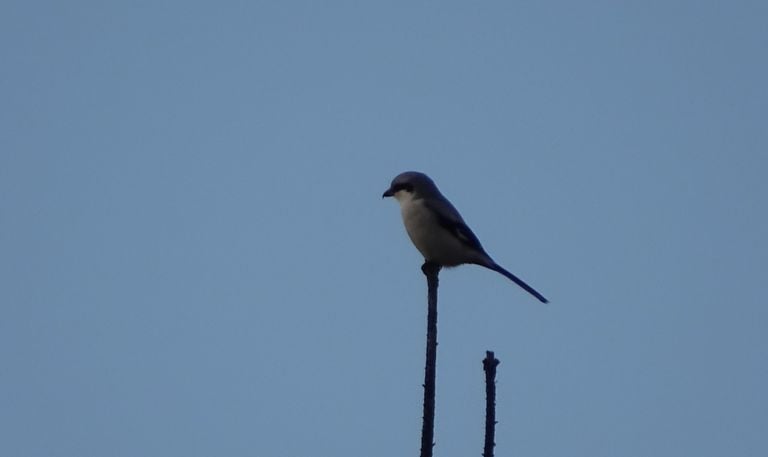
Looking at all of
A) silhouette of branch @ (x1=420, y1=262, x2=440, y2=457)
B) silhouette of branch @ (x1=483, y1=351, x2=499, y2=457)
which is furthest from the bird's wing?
silhouette of branch @ (x1=483, y1=351, x2=499, y2=457)

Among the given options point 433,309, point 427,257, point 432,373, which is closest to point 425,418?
point 432,373

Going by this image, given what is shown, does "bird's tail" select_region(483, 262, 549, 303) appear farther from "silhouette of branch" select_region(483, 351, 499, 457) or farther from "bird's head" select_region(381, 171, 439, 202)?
"silhouette of branch" select_region(483, 351, 499, 457)

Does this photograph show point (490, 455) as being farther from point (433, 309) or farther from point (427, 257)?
point (427, 257)

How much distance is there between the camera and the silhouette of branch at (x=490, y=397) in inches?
147

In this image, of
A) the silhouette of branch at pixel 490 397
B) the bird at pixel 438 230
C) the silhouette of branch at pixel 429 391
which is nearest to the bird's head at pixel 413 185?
the bird at pixel 438 230

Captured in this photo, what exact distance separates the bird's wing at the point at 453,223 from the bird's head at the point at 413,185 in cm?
12

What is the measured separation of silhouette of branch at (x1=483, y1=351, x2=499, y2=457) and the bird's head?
3.25 metres

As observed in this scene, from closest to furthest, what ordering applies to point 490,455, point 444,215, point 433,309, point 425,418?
point 490,455 → point 425,418 → point 433,309 → point 444,215

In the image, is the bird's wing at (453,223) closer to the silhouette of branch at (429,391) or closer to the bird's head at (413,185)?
the bird's head at (413,185)

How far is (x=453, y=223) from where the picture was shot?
22.5ft

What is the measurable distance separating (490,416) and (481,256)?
128 inches

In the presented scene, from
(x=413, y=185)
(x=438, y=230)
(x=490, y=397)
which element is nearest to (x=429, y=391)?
(x=490, y=397)

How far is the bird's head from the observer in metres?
7.06

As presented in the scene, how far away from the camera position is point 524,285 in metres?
6.94
